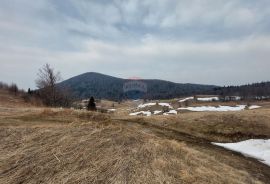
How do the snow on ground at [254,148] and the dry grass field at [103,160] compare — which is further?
the snow on ground at [254,148]

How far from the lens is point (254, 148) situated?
1282 cm

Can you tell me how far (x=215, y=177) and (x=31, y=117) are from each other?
384 inches

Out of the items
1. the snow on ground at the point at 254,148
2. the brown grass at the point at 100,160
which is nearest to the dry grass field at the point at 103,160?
the brown grass at the point at 100,160

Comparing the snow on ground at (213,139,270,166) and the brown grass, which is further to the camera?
the snow on ground at (213,139,270,166)

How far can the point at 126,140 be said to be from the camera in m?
9.04

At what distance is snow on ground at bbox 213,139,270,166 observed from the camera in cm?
1156

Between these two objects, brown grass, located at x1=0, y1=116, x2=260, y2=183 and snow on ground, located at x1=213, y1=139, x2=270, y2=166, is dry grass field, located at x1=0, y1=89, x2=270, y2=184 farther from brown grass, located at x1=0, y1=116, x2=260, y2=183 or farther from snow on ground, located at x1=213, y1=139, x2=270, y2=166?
snow on ground, located at x1=213, y1=139, x2=270, y2=166

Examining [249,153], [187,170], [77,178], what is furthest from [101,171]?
[249,153]

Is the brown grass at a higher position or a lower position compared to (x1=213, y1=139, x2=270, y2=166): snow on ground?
higher

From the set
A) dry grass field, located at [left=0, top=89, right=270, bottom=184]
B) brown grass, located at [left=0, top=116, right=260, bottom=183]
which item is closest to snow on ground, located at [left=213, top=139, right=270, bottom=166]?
dry grass field, located at [left=0, top=89, right=270, bottom=184]

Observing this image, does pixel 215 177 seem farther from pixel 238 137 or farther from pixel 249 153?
pixel 238 137

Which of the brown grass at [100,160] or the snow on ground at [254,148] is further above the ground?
the brown grass at [100,160]

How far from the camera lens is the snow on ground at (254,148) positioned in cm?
1156

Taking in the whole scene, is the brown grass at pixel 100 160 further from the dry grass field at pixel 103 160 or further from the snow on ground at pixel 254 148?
the snow on ground at pixel 254 148
